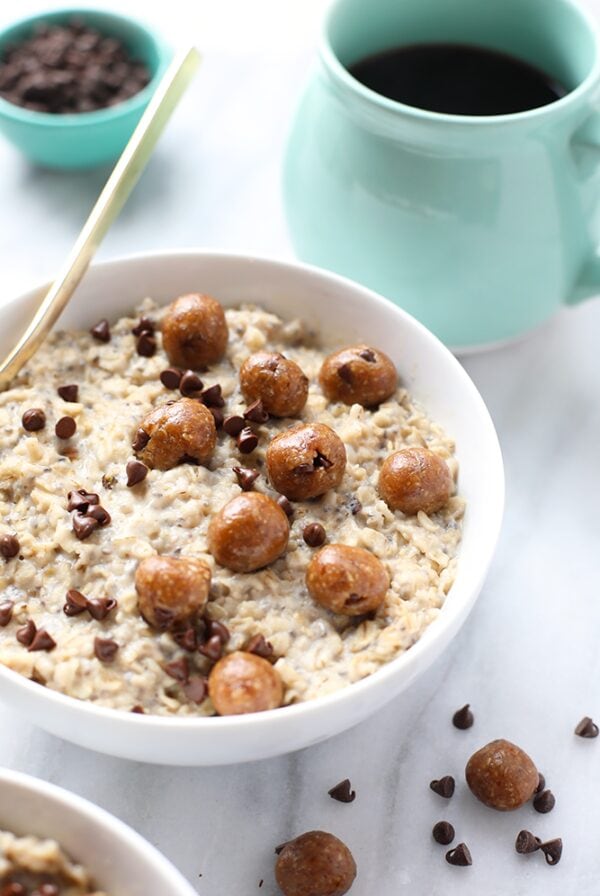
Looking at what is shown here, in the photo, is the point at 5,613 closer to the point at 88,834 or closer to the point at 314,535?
the point at 88,834

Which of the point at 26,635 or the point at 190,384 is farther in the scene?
the point at 190,384

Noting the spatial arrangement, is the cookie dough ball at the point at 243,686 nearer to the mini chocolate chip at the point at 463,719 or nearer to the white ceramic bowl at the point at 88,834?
the white ceramic bowl at the point at 88,834

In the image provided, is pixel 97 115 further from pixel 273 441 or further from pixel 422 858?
pixel 422 858

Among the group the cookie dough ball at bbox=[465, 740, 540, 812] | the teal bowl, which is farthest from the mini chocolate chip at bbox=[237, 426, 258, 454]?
the teal bowl

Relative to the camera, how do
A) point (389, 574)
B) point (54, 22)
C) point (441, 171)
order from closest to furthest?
point (389, 574), point (441, 171), point (54, 22)

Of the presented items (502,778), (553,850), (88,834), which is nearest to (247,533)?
(88,834)

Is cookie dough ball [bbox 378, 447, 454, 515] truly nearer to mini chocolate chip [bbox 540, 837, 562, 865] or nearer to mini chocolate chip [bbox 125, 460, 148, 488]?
mini chocolate chip [bbox 125, 460, 148, 488]

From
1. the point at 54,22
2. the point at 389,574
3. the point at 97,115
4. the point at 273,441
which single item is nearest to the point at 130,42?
the point at 54,22
